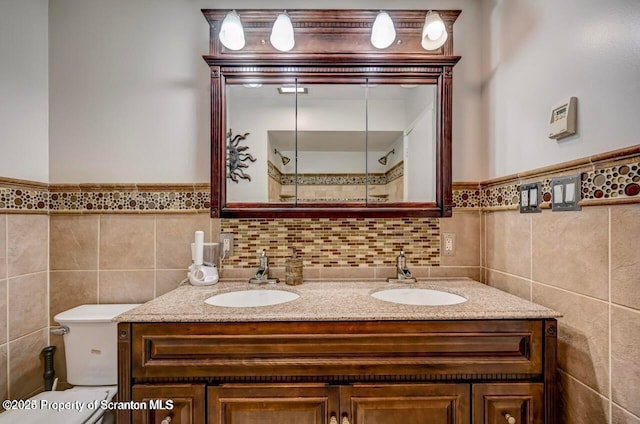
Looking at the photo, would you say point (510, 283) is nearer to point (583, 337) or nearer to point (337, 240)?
point (583, 337)

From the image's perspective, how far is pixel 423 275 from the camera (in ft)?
5.13

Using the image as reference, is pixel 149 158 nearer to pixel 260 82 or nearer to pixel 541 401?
pixel 260 82

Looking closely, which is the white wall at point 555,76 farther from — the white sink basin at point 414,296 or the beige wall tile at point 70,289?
the beige wall tile at point 70,289

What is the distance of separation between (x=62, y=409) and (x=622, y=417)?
193 cm

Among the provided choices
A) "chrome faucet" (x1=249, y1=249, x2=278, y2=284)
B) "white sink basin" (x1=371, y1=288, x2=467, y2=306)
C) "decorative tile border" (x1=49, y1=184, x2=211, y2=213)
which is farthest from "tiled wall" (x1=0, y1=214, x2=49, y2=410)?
"white sink basin" (x1=371, y1=288, x2=467, y2=306)

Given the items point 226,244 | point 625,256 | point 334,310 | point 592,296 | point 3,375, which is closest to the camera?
point 625,256

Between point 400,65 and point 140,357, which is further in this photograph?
point 400,65

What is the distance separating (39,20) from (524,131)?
2.37 meters

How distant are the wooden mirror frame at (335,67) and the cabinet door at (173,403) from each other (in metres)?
0.74

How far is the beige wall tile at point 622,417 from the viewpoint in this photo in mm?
835

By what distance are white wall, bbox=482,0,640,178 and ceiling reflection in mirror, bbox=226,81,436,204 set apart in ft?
1.07

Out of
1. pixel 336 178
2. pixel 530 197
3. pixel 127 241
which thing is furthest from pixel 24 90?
pixel 530 197

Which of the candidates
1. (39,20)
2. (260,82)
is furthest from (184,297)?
(39,20)

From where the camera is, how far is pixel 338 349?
1009mm
